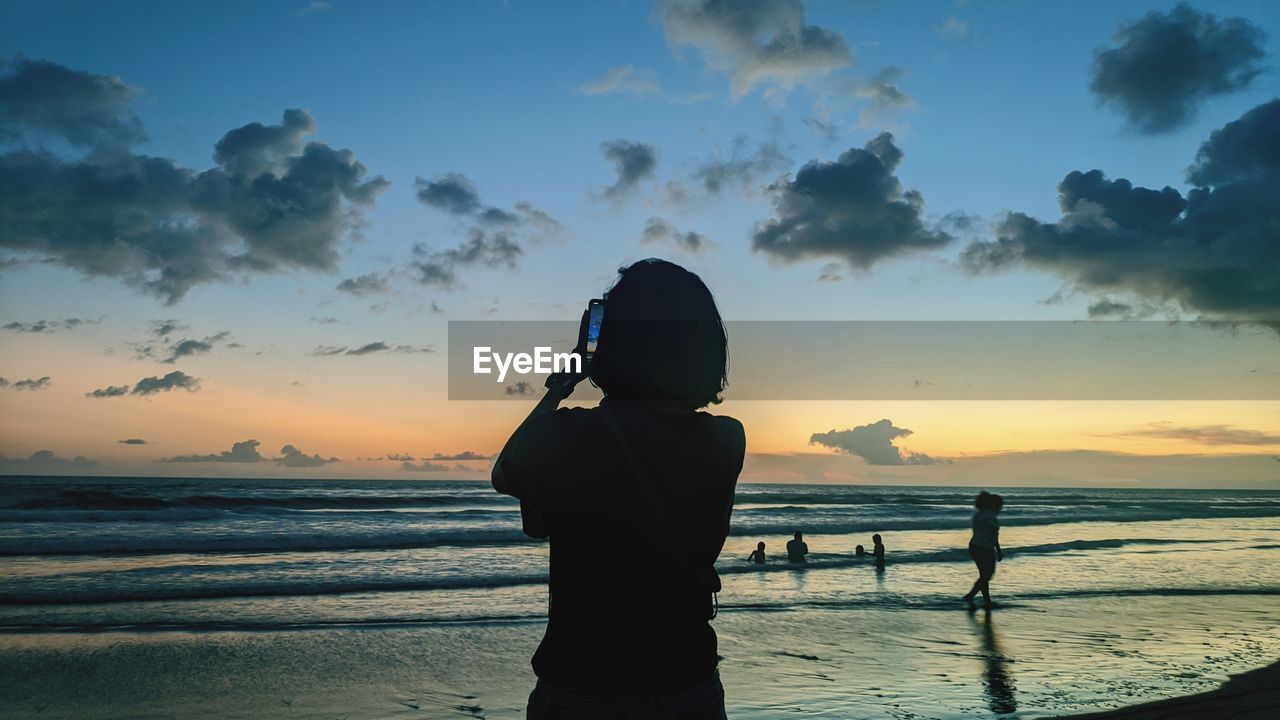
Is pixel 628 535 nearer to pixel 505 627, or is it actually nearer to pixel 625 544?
pixel 625 544

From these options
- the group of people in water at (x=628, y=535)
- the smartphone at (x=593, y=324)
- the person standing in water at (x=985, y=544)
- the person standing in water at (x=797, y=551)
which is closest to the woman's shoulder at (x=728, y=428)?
the group of people in water at (x=628, y=535)

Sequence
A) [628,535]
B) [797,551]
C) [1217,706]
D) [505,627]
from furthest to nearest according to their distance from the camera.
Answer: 1. [797,551]
2. [505,627]
3. [1217,706]
4. [628,535]

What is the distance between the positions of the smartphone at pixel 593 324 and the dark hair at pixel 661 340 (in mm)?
24

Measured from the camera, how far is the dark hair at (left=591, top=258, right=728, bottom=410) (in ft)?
5.43

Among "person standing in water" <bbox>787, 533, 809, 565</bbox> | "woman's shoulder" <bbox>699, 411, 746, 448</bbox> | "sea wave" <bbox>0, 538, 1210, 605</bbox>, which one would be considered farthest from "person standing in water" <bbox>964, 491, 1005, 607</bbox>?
"woman's shoulder" <bbox>699, 411, 746, 448</bbox>

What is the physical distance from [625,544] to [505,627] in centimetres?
944

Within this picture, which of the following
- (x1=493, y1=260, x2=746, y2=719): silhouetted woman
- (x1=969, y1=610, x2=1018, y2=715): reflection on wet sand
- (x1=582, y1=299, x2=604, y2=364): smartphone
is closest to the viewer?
(x1=493, y1=260, x2=746, y2=719): silhouetted woman

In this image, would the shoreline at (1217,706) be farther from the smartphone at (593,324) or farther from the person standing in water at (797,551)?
the person standing in water at (797,551)

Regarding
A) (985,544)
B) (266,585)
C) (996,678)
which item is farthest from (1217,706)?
(266,585)

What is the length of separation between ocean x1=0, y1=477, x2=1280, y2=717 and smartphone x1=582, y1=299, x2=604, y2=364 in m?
0.51

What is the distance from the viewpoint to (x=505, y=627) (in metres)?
10.2

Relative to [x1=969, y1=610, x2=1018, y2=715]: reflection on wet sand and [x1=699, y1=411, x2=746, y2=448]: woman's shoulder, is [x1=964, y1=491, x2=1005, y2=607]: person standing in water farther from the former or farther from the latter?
Answer: [x1=699, y1=411, x2=746, y2=448]: woman's shoulder

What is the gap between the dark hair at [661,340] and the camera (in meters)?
1.65

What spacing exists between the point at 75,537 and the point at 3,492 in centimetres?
3516
